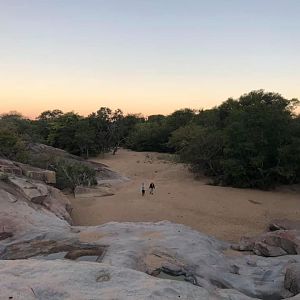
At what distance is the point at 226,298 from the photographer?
25.6 feet

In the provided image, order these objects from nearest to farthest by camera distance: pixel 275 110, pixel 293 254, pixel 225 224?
pixel 293 254 → pixel 225 224 → pixel 275 110

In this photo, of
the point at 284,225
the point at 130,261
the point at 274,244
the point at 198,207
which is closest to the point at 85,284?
the point at 130,261

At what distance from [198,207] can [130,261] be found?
1527cm

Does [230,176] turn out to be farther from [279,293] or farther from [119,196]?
[279,293]

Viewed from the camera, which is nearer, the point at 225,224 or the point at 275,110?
the point at 225,224

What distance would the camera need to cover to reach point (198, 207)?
83.1 ft

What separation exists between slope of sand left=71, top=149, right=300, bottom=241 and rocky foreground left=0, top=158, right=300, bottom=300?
3246 millimetres

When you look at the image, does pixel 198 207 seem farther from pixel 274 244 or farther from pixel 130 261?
pixel 130 261

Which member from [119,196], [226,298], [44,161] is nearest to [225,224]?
[119,196]

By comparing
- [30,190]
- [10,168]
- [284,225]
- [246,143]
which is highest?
[246,143]

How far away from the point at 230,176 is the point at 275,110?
6220 mm

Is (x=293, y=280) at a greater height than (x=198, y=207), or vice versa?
(x=293, y=280)

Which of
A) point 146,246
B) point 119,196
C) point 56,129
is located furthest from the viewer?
point 56,129

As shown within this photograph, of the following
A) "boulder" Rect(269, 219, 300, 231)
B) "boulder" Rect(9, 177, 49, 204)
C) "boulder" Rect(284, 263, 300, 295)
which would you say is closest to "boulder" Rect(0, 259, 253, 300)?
"boulder" Rect(284, 263, 300, 295)
